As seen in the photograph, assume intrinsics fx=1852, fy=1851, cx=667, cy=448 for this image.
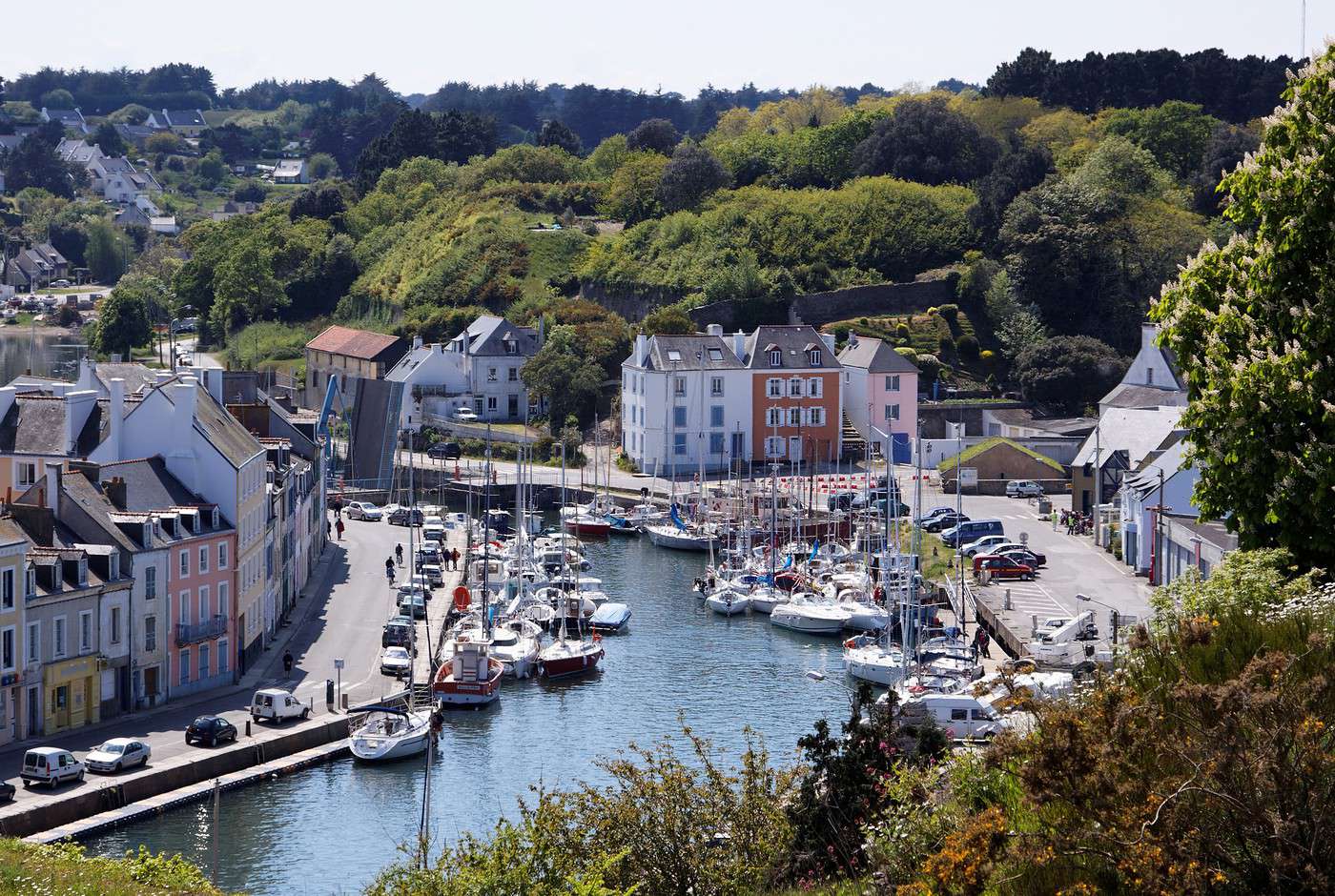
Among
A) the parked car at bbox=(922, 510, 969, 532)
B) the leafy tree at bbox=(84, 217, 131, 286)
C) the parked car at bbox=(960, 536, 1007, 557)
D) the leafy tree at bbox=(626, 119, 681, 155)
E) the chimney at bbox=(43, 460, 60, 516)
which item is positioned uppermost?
the leafy tree at bbox=(626, 119, 681, 155)

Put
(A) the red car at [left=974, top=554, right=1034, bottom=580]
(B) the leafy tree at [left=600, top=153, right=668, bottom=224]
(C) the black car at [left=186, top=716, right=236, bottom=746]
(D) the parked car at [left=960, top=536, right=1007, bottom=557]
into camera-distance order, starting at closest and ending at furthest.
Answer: (C) the black car at [left=186, top=716, right=236, bottom=746], (A) the red car at [left=974, top=554, right=1034, bottom=580], (D) the parked car at [left=960, top=536, right=1007, bottom=557], (B) the leafy tree at [left=600, top=153, right=668, bottom=224]

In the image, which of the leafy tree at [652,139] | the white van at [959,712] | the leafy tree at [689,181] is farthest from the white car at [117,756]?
the leafy tree at [652,139]

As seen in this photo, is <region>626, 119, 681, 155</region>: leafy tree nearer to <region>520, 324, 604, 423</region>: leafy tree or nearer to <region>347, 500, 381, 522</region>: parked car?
<region>520, 324, 604, 423</region>: leafy tree

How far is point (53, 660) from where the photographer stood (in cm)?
2627

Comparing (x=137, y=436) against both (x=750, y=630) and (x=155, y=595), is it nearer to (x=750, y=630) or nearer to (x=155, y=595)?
(x=155, y=595)

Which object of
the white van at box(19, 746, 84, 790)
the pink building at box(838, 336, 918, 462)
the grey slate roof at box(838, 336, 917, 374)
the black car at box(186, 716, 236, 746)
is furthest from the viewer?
the grey slate roof at box(838, 336, 917, 374)

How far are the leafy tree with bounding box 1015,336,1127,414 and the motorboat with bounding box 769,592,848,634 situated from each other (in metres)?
25.0

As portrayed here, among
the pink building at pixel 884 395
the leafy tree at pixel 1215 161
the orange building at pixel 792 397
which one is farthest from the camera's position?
the leafy tree at pixel 1215 161

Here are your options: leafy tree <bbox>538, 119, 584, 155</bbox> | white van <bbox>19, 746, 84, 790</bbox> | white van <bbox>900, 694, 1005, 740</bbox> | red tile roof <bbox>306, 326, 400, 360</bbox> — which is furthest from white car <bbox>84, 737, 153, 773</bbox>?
leafy tree <bbox>538, 119, 584, 155</bbox>

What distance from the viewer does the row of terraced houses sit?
85.8 feet

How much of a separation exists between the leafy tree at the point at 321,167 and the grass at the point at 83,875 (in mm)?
147431

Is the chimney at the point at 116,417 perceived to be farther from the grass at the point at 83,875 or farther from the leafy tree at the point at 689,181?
the leafy tree at the point at 689,181

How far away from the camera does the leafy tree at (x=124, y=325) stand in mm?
82250

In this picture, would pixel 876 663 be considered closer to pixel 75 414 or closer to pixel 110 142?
pixel 75 414
